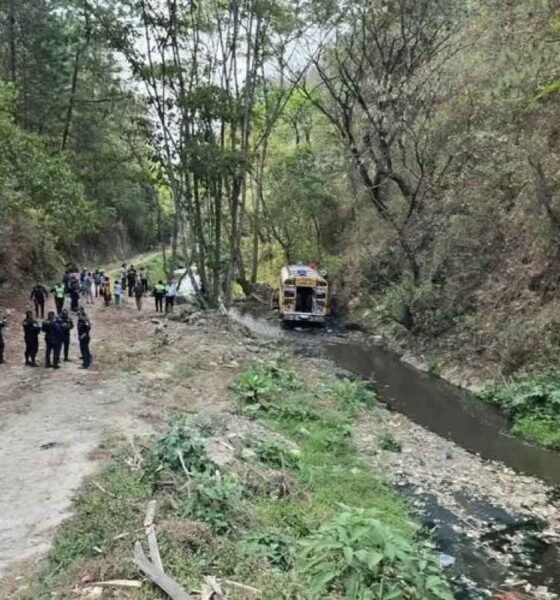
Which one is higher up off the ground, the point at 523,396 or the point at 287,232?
the point at 287,232

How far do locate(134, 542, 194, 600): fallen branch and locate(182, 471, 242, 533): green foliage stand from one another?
1277 millimetres

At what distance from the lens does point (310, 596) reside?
7.27 m

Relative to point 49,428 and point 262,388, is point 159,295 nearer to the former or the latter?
point 262,388

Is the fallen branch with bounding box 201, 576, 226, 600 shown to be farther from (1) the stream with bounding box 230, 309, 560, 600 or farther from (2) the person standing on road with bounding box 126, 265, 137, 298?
(2) the person standing on road with bounding box 126, 265, 137, 298

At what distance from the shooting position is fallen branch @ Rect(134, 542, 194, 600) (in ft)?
22.7

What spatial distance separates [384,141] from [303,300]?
28.8 ft

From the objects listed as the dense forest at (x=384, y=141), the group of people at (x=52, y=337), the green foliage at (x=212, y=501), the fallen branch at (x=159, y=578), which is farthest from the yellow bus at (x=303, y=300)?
the fallen branch at (x=159, y=578)

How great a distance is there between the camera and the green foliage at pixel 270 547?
818cm

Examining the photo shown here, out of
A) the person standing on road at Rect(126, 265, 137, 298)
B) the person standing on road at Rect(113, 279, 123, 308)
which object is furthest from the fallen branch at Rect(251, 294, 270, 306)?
the person standing on road at Rect(113, 279, 123, 308)

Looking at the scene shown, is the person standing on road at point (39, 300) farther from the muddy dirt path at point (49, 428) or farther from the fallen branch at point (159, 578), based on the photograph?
the fallen branch at point (159, 578)

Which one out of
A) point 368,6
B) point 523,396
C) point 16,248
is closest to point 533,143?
point 523,396

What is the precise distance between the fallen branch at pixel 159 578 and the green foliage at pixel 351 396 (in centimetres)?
1040

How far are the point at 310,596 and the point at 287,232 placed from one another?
122 ft

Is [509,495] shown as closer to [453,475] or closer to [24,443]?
[453,475]
